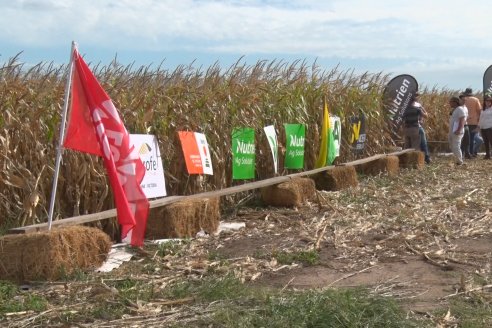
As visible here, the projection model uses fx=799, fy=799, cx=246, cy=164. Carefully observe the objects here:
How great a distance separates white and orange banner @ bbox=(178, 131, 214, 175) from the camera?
10.1m

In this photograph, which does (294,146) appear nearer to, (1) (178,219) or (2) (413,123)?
(1) (178,219)

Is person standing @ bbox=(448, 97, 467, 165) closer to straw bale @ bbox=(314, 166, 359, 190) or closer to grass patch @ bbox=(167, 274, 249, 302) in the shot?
straw bale @ bbox=(314, 166, 359, 190)

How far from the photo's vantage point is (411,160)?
1812 cm

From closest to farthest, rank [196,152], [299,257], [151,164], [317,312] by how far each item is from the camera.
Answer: [317,312] → [299,257] → [151,164] → [196,152]

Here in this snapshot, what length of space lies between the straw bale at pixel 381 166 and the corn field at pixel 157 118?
39 cm

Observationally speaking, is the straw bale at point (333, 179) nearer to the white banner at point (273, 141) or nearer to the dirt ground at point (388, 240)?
the dirt ground at point (388, 240)

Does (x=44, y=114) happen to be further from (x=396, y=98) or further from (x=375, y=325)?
(x=396, y=98)

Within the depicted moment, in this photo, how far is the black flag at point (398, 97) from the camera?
19.4 meters

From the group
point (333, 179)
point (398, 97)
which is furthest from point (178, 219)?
point (398, 97)

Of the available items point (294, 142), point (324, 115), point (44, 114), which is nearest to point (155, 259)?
point (44, 114)

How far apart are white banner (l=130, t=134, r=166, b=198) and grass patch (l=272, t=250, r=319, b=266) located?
2.11 metres

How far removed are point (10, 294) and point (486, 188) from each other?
31.1ft

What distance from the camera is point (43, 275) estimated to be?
22.0ft

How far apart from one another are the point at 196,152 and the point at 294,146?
3446 mm
